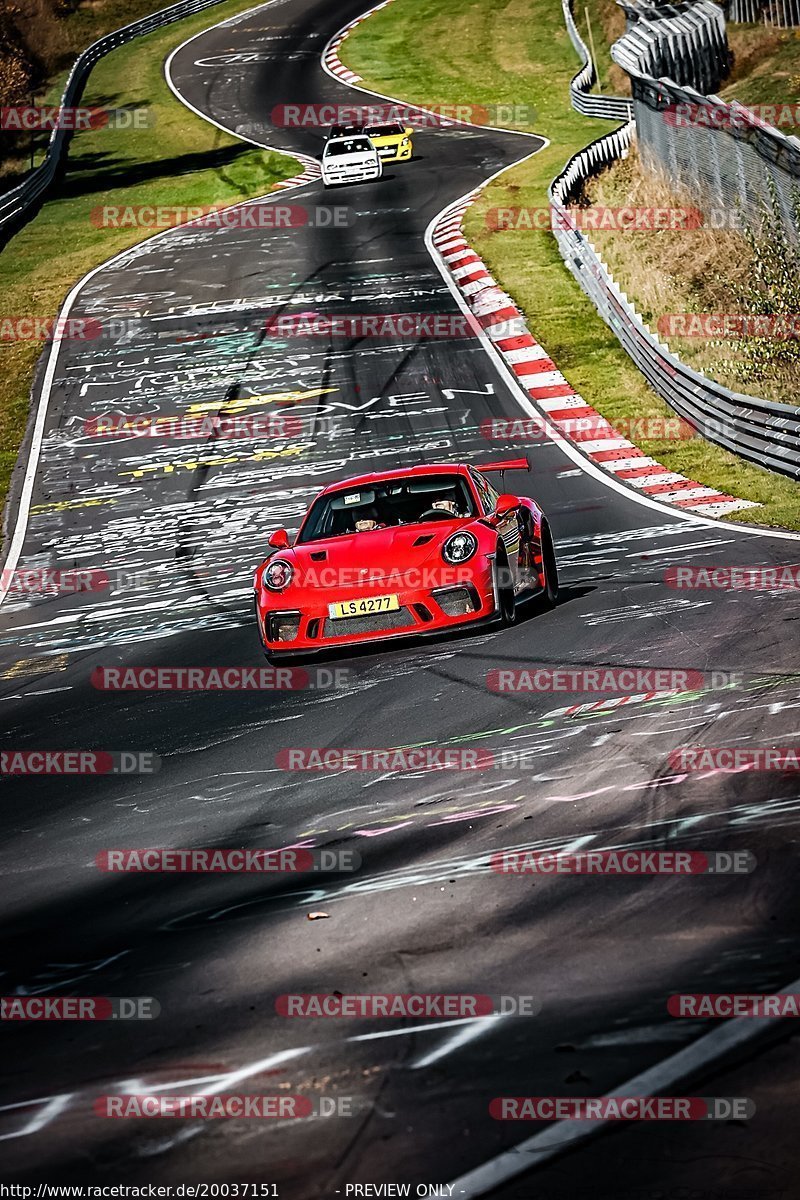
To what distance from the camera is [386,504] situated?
1138cm

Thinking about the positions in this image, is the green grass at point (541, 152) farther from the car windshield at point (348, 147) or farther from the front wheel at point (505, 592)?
the front wheel at point (505, 592)

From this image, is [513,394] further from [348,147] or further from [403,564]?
[348,147]

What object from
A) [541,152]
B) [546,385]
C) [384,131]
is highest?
[384,131]

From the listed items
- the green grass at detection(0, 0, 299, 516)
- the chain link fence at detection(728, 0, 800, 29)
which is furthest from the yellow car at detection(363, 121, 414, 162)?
the chain link fence at detection(728, 0, 800, 29)

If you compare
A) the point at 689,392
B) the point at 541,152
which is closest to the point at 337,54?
the point at 541,152

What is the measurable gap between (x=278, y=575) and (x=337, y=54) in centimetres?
4756

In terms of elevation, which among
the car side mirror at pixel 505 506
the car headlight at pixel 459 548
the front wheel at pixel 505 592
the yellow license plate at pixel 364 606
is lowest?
the front wheel at pixel 505 592

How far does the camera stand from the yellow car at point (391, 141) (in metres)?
40.0

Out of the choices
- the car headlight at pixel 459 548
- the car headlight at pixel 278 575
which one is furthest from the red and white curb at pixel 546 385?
the car headlight at pixel 278 575

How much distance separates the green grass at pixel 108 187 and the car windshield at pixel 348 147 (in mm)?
1966

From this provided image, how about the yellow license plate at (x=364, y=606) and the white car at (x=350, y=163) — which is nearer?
the yellow license plate at (x=364, y=606)

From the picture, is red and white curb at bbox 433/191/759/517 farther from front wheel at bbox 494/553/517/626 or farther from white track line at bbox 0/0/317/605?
white track line at bbox 0/0/317/605

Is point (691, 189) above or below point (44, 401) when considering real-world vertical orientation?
above

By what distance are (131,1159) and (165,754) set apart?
189 inches
